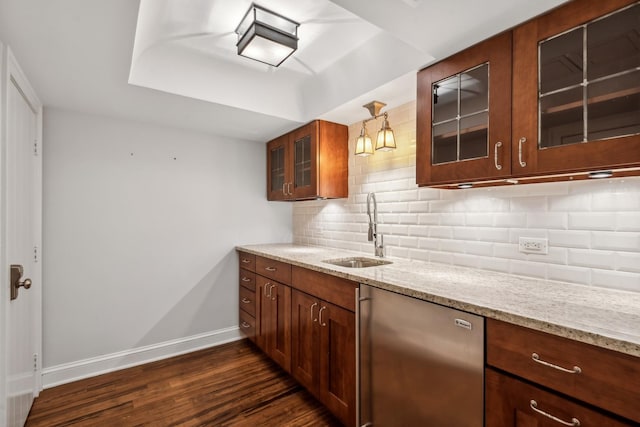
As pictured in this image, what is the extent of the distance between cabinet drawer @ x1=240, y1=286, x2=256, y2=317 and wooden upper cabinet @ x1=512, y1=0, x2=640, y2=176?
8.10 ft

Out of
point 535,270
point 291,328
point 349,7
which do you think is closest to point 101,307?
point 291,328

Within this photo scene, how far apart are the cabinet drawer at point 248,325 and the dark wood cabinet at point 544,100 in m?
2.21

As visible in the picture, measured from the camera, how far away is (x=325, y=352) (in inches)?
76.9

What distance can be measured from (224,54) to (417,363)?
2.32m

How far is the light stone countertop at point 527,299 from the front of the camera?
912 mm

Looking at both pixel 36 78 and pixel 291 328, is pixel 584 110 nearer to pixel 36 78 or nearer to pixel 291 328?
pixel 291 328

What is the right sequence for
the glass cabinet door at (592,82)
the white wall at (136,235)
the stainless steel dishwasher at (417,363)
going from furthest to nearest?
the white wall at (136,235) < the stainless steel dishwasher at (417,363) < the glass cabinet door at (592,82)

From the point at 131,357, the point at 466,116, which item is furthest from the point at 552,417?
the point at 131,357

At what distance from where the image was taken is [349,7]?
1338 millimetres

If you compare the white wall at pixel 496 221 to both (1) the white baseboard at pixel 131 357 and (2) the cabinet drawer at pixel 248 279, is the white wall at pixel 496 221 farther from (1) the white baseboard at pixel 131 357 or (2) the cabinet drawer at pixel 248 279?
(1) the white baseboard at pixel 131 357

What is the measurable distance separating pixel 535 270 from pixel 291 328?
1.66 meters

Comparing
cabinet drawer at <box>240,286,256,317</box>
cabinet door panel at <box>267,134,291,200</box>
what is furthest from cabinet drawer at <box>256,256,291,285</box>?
cabinet door panel at <box>267,134,291,200</box>

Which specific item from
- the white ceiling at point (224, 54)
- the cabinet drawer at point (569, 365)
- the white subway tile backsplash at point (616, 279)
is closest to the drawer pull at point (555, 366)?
the cabinet drawer at point (569, 365)

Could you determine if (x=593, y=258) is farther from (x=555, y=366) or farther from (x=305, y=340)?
(x=305, y=340)
